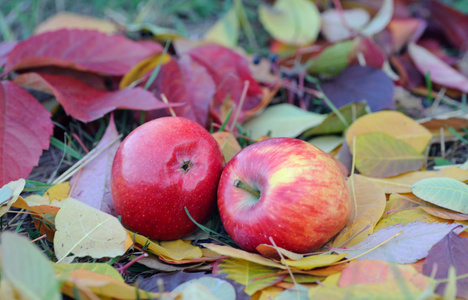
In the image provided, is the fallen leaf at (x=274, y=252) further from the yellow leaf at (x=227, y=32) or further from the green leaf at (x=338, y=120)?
the yellow leaf at (x=227, y=32)

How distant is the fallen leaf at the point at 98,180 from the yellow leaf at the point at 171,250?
207 millimetres

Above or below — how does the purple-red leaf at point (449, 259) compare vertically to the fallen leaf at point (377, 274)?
below

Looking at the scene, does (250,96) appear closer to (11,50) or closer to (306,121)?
(306,121)

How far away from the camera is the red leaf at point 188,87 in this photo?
170 cm

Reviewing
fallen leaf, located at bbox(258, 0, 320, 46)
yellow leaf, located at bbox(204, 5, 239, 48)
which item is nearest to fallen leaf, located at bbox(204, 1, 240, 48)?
yellow leaf, located at bbox(204, 5, 239, 48)

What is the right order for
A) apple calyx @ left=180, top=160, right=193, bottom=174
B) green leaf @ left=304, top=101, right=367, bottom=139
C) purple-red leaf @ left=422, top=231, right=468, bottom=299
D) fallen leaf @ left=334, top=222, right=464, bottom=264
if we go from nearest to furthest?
purple-red leaf @ left=422, top=231, right=468, bottom=299, fallen leaf @ left=334, top=222, right=464, bottom=264, apple calyx @ left=180, top=160, right=193, bottom=174, green leaf @ left=304, top=101, right=367, bottom=139

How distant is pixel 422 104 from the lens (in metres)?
2.13

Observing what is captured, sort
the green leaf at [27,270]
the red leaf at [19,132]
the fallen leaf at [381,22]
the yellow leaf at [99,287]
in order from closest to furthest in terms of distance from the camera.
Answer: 1. the green leaf at [27,270]
2. the yellow leaf at [99,287]
3. the red leaf at [19,132]
4. the fallen leaf at [381,22]

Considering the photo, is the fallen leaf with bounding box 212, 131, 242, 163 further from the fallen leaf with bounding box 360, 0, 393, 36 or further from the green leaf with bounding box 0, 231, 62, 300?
the fallen leaf with bounding box 360, 0, 393, 36

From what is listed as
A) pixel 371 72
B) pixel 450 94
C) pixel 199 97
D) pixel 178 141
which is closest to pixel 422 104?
pixel 450 94

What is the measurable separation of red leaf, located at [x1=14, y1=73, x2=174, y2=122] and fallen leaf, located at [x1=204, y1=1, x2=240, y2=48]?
3.36 feet

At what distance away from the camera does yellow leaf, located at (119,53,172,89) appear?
1.82m

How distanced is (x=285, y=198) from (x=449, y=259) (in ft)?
1.54

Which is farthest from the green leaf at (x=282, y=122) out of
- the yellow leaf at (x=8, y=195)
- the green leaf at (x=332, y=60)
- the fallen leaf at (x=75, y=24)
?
the fallen leaf at (x=75, y=24)
